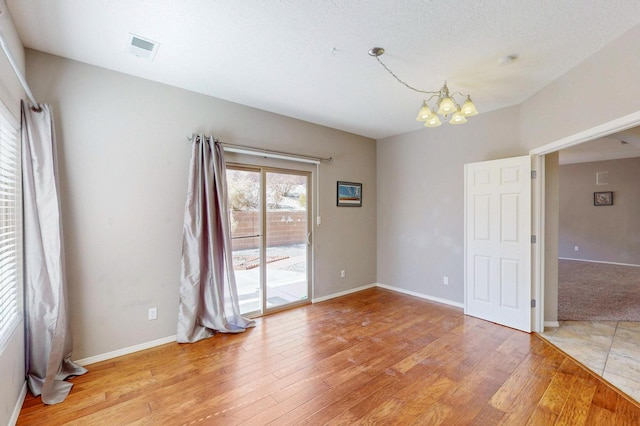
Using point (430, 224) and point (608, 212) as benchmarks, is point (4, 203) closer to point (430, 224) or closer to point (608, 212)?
point (430, 224)

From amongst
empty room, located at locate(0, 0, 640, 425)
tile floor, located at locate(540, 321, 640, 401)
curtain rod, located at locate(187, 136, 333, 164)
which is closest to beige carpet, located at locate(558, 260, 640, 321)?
tile floor, located at locate(540, 321, 640, 401)

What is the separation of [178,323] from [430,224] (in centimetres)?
368

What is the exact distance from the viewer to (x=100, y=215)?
2.66m

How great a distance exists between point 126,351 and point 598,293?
676 centimetres

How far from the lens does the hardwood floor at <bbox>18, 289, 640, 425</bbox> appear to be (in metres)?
1.94

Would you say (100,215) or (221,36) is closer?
(221,36)

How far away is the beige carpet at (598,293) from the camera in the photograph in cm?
375

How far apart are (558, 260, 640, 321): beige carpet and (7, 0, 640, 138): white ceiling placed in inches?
119

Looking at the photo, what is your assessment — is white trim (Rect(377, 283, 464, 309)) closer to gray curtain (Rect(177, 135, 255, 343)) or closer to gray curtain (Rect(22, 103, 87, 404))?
gray curtain (Rect(177, 135, 255, 343))

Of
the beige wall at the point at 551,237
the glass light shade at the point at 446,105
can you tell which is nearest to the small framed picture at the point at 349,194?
the glass light shade at the point at 446,105

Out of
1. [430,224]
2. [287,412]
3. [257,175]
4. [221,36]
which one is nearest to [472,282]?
[430,224]

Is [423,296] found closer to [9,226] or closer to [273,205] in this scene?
[273,205]

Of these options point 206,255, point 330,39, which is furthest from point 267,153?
point 330,39

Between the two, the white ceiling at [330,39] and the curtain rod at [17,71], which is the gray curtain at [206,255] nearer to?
the white ceiling at [330,39]
